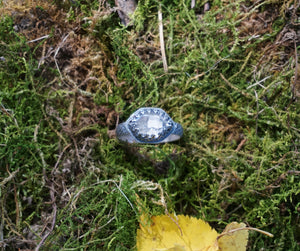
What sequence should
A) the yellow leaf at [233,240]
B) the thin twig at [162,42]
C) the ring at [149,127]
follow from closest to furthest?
the yellow leaf at [233,240] < the ring at [149,127] < the thin twig at [162,42]

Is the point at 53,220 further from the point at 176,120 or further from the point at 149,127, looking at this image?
the point at 176,120

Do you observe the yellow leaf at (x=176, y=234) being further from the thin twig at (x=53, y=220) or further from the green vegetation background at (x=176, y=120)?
the thin twig at (x=53, y=220)

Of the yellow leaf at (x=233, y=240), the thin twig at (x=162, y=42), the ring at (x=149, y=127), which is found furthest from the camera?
the thin twig at (x=162, y=42)

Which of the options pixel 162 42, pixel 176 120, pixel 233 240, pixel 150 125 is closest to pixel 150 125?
pixel 150 125

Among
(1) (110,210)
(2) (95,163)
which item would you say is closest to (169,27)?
(2) (95,163)

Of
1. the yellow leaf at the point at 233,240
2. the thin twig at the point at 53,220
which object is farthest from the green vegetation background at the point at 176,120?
the yellow leaf at the point at 233,240

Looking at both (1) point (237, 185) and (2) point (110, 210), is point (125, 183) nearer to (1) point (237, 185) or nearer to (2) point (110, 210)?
(2) point (110, 210)
